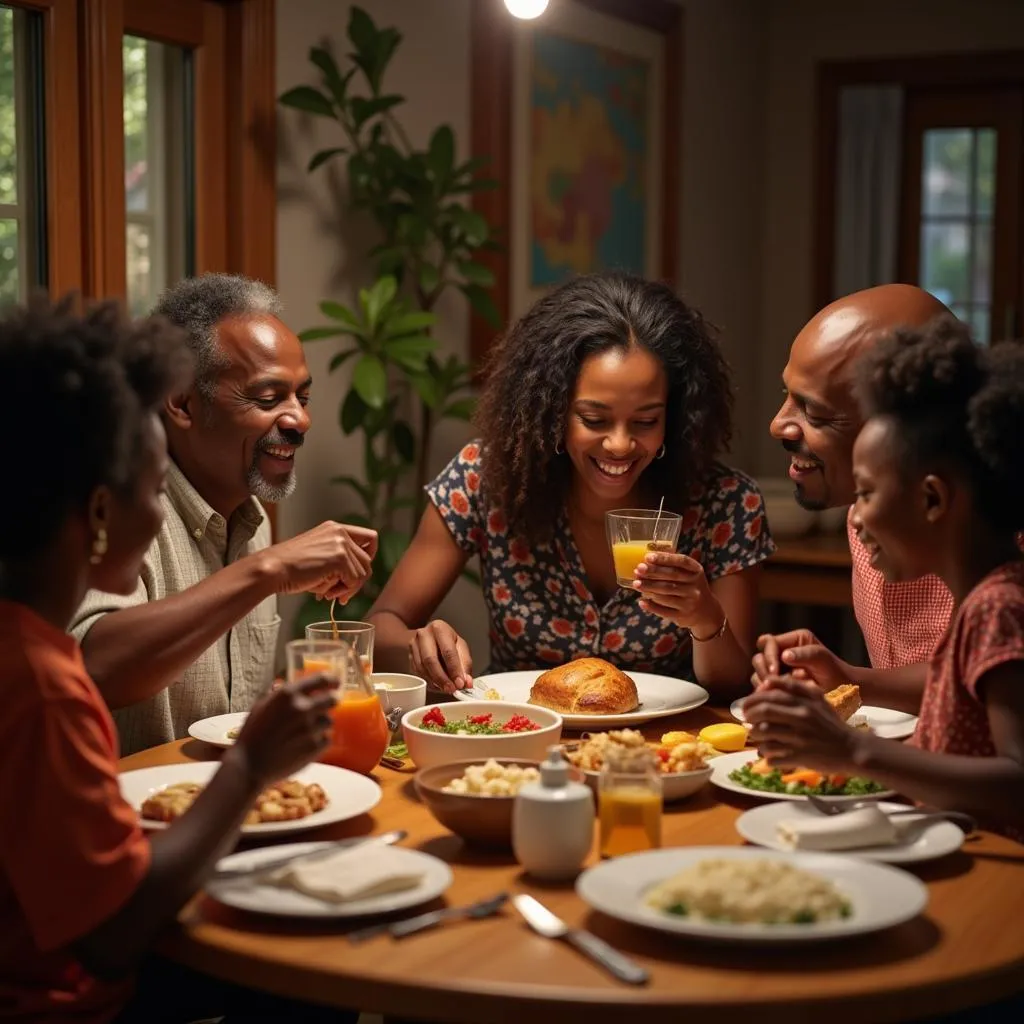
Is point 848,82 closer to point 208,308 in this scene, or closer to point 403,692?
point 208,308

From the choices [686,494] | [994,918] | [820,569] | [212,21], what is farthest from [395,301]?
[994,918]

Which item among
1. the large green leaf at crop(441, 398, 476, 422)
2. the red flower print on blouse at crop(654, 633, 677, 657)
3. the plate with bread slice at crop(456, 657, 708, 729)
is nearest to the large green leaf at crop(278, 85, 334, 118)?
the large green leaf at crop(441, 398, 476, 422)

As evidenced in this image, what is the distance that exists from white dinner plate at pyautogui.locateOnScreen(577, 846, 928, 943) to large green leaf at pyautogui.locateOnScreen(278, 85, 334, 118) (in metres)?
2.94

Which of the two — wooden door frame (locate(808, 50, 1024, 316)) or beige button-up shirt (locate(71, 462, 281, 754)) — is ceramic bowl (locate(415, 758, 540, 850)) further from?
wooden door frame (locate(808, 50, 1024, 316))

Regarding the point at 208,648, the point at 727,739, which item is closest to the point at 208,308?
the point at 208,648

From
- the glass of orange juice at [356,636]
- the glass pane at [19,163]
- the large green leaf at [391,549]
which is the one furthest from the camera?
the large green leaf at [391,549]

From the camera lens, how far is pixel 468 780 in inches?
68.5

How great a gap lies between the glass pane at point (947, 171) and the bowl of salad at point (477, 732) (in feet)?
18.1

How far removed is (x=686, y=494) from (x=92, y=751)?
165cm

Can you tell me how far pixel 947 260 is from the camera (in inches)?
273

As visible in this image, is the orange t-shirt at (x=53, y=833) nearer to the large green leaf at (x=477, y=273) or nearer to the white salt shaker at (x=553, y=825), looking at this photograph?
the white salt shaker at (x=553, y=825)

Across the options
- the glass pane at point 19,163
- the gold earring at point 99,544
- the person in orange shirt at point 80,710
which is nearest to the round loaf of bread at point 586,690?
the person in orange shirt at point 80,710

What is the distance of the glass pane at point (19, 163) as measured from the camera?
337 cm

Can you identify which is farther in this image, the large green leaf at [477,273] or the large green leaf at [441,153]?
the large green leaf at [477,273]
